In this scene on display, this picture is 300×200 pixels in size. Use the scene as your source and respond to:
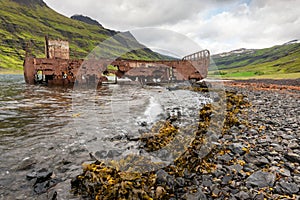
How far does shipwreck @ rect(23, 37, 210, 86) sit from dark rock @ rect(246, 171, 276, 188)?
19.0 metres

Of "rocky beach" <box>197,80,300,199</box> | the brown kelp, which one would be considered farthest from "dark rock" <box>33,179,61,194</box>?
"rocky beach" <box>197,80,300,199</box>

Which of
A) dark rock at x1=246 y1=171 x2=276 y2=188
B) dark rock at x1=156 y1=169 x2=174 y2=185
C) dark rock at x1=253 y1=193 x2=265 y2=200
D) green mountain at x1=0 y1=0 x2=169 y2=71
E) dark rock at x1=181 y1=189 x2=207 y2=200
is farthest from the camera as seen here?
green mountain at x1=0 y1=0 x2=169 y2=71

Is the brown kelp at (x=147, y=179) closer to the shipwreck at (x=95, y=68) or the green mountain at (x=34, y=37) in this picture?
the shipwreck at (x=95, y=68)

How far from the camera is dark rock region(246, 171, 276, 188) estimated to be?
2748 mm

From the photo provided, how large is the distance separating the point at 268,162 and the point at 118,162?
283 centimetres

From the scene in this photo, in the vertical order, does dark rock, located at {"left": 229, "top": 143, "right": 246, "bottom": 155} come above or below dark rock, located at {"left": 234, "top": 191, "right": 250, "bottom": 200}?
above

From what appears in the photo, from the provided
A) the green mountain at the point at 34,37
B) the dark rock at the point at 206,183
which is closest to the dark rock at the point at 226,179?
the dark rock at the point at 206,183

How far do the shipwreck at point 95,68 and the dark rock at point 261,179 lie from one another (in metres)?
19.0

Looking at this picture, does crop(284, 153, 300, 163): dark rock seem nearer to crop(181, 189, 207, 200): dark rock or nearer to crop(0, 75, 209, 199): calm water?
crop(181, 189, 207, 200): dark rock

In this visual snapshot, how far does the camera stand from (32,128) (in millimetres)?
6137

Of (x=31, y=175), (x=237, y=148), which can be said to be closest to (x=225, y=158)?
(x=237, y=148)

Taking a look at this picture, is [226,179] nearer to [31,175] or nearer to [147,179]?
[147,179]

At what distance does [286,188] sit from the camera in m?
2.61

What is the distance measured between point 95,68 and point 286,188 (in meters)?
20.5
